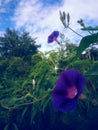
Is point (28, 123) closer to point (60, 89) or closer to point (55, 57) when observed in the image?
point (55, 57)

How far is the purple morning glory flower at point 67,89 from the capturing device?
3.61ft

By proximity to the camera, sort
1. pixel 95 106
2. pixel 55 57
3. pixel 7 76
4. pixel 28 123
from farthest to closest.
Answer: pixel 7 76, pixel 55 57, pixel 28 123, pixel 95 106

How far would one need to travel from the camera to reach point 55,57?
2273 mm

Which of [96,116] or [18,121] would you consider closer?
[96,116]

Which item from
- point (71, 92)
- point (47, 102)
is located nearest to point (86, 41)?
point (71, 92)

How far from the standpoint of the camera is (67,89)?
120 cm

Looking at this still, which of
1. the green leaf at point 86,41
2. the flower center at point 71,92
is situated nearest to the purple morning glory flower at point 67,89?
the flower center at point 71,92

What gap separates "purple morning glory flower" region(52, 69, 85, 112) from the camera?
1100 millimetres

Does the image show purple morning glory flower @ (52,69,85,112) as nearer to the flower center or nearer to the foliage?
the flower center

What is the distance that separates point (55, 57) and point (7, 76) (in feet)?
1.89

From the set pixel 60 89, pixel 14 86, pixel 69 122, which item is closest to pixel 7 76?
pixel 14 86

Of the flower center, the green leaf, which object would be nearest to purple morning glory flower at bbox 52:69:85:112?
the flower center

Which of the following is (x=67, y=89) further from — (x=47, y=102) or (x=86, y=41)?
(x=47, y=102)

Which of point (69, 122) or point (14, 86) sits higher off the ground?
point (14, 86)
